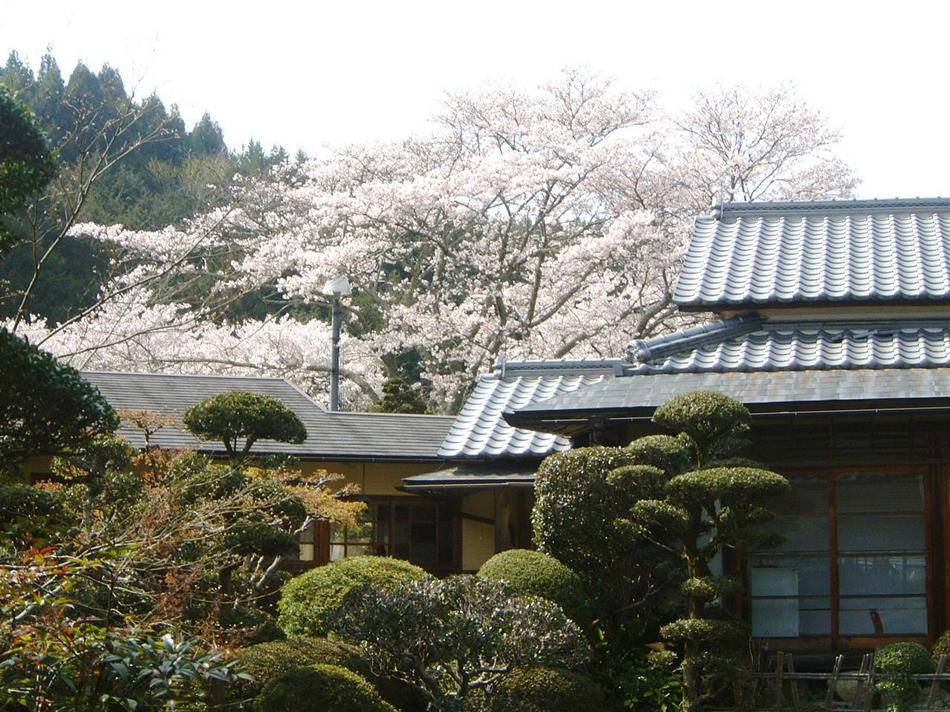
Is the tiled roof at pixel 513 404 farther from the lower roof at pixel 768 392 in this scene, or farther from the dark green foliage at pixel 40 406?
the dark green foliage at pixel 40 406

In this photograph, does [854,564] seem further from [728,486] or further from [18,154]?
[18,154]

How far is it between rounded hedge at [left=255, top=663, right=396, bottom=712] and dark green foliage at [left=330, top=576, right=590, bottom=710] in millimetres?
502

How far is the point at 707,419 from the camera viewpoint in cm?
940

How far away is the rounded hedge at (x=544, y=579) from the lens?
959 centimetres

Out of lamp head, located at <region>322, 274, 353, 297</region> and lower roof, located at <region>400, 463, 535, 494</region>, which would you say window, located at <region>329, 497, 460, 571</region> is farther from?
lamp head, located at <region>322, 274, 353, 297</region>

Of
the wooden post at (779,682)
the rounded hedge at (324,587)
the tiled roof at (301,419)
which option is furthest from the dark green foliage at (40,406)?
the tiled roof at (301,419)

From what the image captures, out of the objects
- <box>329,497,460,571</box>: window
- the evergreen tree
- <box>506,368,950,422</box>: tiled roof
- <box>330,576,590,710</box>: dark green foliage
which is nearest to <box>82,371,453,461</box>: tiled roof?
<box>329,497,460,571</box>: window

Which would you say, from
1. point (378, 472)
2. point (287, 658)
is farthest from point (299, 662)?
point (378, 472)

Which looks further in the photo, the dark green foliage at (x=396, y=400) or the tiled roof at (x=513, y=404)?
the dark green foliage at (x=396, y=400)

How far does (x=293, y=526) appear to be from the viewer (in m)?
10.8

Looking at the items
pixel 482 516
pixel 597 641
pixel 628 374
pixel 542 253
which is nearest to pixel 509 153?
pixel 542 253

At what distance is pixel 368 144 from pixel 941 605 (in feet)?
62.5

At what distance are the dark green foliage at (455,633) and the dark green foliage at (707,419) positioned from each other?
1.87 metres

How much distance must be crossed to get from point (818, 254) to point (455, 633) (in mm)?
6812
